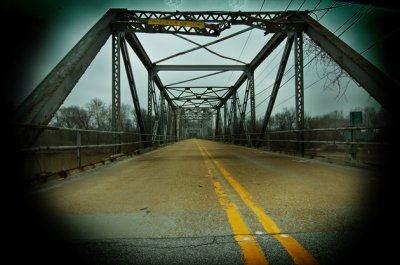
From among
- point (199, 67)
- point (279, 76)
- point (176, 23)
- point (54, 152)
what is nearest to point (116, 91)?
point (176, 23)

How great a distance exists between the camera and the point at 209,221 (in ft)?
9.90

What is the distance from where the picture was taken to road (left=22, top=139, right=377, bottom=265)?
84.2 inches

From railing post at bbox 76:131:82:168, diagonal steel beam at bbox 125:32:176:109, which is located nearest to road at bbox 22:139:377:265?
railing post at bbox 76:131:82:168

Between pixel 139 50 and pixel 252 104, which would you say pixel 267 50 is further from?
pixel 139 50

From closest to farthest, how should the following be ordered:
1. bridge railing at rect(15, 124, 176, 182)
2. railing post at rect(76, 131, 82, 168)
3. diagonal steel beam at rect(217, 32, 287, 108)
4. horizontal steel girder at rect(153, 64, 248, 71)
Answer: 1. bridge railing at rect(15, 124, 176, 182)
2. railing post at rect(76, 131, 82, 168)
3. diagonal steel beam at rect(217, 32, 287, 108)
4. horizontal steel girder at rect(153, 64, 248, 71)

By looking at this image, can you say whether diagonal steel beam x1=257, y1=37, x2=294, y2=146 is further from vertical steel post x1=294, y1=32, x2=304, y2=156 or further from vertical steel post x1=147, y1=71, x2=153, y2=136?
vertical steel post x1=147, y1=71, x2=153, y2=136

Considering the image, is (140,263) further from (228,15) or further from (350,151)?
(228,15)

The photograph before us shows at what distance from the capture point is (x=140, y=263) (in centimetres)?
201

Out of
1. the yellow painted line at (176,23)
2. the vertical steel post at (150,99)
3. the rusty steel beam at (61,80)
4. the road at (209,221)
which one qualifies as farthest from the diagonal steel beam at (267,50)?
the road at (209,221)

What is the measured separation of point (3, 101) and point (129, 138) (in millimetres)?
13131

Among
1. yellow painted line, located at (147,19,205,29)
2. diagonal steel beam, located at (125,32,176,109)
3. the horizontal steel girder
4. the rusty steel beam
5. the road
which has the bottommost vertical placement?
the road

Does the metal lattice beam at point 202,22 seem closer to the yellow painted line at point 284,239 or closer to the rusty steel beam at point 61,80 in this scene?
the rusty steel beam at point 61,80

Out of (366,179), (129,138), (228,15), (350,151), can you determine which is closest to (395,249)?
(366,179)

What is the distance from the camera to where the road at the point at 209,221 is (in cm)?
214
